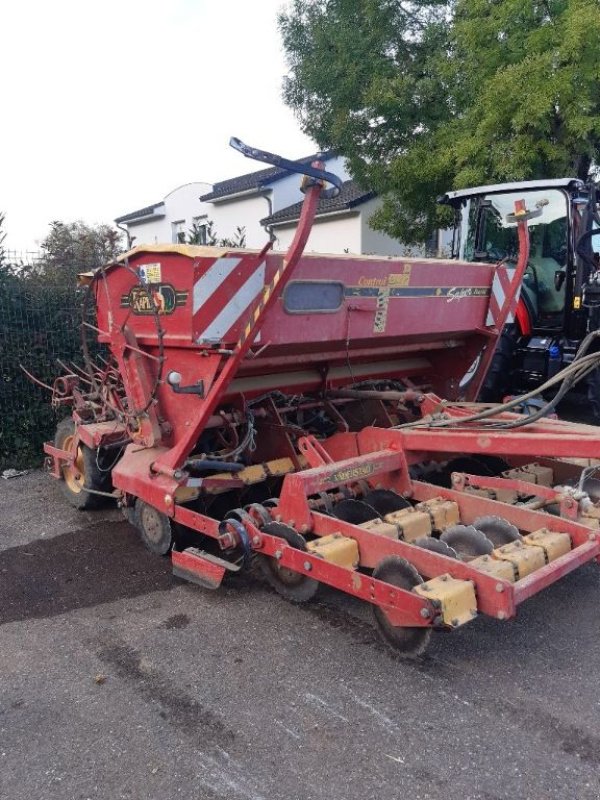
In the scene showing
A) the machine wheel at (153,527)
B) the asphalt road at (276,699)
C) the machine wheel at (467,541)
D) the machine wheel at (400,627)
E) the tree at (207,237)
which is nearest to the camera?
the asphalt road at (276,699)

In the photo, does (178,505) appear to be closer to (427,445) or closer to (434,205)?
(427,445)

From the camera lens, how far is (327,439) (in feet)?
14.1

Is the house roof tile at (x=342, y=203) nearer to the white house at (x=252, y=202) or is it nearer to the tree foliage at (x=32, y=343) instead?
the white house at (x=252, y=202)

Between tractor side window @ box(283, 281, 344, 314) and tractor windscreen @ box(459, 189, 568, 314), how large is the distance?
279cm

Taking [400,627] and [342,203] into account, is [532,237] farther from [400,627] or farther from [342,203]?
[342,203]

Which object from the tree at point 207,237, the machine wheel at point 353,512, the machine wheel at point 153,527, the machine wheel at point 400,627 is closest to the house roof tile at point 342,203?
the tree at point 207,237

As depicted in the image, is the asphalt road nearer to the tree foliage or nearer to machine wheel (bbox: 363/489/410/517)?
machine wheel (bbox: 363/489/410/517)

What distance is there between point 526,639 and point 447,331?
216cm

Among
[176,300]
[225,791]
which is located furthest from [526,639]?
[176,300]

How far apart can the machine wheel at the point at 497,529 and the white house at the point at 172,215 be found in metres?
22.2

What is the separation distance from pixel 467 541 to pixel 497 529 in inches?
7.5

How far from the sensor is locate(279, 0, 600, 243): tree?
8.24 meters

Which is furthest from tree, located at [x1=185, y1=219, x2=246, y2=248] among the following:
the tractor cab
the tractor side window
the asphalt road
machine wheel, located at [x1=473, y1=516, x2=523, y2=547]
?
machine wheel, located at [x1=473, y1=516, x2=523, y2=547]

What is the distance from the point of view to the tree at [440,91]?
8.24 meters
